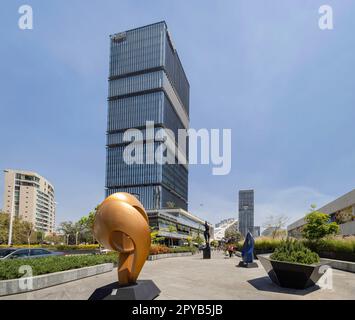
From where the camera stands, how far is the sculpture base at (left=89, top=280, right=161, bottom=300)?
7265mm

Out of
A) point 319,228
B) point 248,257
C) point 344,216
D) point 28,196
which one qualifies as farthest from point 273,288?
point 28,196

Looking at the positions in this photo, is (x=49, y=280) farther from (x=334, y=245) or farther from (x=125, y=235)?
(x=334, y=245)

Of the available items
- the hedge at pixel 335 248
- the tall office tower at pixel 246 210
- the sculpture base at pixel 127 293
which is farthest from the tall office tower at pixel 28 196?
the sculpture base at pixel 127 293

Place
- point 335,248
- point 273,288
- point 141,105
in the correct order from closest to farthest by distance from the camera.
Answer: point 273,288 < point 335,248 < point 141,105

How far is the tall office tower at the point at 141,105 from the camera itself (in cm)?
10469

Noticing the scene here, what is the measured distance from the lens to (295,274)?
29.4 feet

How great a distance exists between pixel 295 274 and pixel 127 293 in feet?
16.2

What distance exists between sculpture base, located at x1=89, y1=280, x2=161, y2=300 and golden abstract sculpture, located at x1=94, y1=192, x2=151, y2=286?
13.9 inches

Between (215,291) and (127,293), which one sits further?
(215,291)

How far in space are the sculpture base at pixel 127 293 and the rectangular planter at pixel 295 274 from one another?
12.6ft

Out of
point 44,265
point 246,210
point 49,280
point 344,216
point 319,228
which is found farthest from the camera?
point 246,210

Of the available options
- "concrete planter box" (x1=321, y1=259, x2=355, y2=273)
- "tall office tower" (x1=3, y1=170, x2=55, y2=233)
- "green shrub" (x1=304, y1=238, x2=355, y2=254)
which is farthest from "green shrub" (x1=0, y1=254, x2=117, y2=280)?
"tall office tower" (x1=3, y1=170, x2=55, y2=233)

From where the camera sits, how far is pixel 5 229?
62.2 metres

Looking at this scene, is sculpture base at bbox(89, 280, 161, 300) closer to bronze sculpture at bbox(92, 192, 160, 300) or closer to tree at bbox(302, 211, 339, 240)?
bronze sculpture at bbox(92, 192, 160, 300)
